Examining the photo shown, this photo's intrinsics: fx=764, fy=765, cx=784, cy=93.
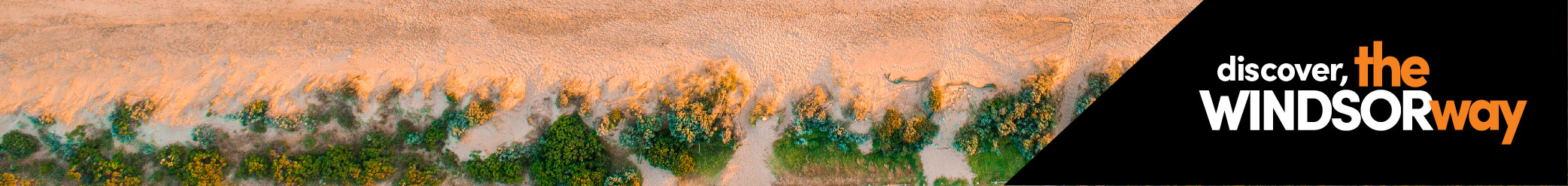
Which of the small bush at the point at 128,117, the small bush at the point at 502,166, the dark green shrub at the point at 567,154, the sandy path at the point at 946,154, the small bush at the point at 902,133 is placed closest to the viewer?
the small bush at the point at 128,117

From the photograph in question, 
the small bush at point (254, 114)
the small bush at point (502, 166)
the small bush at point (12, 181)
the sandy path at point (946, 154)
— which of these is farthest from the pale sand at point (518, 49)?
the small bush at point (12, 181)

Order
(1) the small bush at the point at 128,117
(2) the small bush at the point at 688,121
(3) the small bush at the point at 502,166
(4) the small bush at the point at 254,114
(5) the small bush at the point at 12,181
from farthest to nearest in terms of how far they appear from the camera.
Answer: (3) the small bush at the point at 502,166
(2) the small bush at the point at 688,121
(4) the small bush at the point at 254,114
(1) the small bush at the point at 128,117
(5) the small bush at the point at 12,181

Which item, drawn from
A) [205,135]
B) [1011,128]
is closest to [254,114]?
[205,135]

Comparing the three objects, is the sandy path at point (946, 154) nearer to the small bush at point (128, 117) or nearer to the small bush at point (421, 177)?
the small bush at point (421, 177)

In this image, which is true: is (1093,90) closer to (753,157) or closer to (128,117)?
(753,157)

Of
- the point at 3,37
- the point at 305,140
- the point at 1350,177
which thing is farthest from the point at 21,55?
the point at 1350,177

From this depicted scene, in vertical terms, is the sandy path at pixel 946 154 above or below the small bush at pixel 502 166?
above

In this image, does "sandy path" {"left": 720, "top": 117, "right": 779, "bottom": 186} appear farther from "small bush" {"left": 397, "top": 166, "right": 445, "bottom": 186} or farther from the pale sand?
"small bush" {"left": 397, "top": 166, "right": 445, "bottom": 186}
